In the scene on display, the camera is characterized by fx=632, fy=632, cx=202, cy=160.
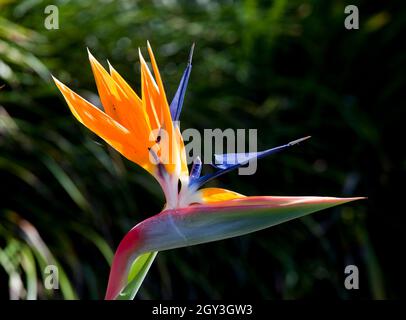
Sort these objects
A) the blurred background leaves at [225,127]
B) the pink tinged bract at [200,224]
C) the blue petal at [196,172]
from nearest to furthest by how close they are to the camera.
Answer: the pink tinged bract at [200,224], the blue petal at [196,172], the blurred background leaves at [225,127]

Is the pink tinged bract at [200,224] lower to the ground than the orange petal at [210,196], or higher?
lower

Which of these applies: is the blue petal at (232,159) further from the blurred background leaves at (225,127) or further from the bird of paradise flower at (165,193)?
the blurred background leaves at (225,127)

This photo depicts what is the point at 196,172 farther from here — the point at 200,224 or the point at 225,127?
the point at 225,127

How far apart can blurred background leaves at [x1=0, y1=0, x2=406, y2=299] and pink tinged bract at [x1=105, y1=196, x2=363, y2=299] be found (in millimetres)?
931

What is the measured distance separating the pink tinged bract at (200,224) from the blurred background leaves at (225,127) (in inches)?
36.6

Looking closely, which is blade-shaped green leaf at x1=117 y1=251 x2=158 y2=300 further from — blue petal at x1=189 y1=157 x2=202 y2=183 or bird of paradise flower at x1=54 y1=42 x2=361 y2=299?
blue petal at x1=189 y1=157 x2=202 y2=183

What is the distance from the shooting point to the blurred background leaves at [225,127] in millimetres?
1839

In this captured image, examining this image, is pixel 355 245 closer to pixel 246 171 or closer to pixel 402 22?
pixel 246 171

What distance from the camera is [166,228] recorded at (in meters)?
0.74

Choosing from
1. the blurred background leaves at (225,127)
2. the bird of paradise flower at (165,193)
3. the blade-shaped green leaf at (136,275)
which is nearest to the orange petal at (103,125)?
the bird of paradise flower at (165,193)

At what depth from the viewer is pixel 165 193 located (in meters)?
0.79

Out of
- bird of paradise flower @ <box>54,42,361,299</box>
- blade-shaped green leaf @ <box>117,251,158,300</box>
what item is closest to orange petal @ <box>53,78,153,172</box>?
bird of paradise flower @ <box>54,42,361,299</box>

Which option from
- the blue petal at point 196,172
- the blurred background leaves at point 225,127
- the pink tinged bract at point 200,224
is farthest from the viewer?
the blurred background leaves at point 225,127

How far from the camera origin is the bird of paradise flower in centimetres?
73
